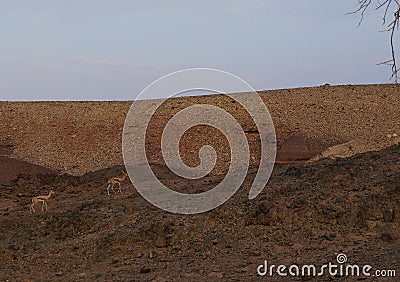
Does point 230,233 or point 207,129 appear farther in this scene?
point 207,129

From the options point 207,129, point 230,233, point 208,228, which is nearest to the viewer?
point 230,233

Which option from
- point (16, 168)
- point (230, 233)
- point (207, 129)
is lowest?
point (230, 233)

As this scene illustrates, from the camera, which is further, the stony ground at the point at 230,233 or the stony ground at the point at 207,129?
the stony ground at the point at 207,129

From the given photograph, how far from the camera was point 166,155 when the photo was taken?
16688mm

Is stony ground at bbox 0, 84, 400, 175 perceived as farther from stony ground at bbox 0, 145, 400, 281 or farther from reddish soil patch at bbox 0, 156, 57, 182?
stony ground at bbox 0, 145, 400, 281

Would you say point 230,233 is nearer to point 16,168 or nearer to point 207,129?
point 16,168

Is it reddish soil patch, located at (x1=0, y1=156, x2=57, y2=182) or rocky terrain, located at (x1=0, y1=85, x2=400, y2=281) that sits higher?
reddish soil patch, located at (x1=0, y1=156, x2=57, y2=182)

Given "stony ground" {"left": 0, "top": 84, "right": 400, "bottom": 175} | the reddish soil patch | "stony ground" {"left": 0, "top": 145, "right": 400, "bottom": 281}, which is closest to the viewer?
"stony ground" {"left": 0, "top": 145, "right": 400, "bottom": 281}

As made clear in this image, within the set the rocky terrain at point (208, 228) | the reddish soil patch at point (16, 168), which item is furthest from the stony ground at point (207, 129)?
the rocky terrain at point (208, 228)

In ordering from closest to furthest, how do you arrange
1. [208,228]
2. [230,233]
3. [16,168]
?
[230,233], [208,228], [16,168]

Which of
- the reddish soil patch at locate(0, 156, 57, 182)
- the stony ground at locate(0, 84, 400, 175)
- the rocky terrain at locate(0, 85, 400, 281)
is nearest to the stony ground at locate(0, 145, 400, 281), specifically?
the rocky terrain at locate(0, 85, 400, 281)

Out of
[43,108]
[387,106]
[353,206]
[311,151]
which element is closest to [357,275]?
[353,206]

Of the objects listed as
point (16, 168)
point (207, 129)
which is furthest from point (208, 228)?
point (207, 129)

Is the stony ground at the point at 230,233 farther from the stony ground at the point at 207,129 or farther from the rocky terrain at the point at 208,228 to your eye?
the stony ground at the point at 207,129
